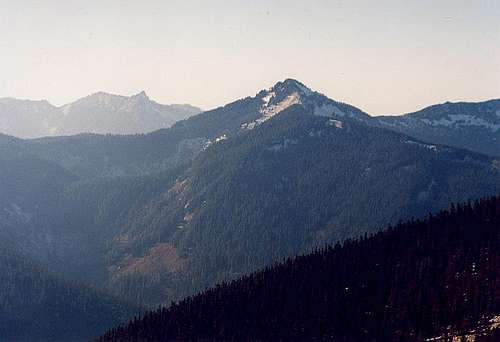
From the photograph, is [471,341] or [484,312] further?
[484,312]

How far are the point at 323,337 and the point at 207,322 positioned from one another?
3423 centimetres

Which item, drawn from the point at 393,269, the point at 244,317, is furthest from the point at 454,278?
the point at 244,317

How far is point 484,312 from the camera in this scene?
511 feet

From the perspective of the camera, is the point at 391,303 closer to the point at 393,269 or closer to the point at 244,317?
the point at 393,269

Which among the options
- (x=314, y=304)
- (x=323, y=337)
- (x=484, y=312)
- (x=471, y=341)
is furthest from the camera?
(x=314, y=304)

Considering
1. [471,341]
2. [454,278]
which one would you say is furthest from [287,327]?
[471,341]

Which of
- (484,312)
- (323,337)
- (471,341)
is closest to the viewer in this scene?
(471,341)

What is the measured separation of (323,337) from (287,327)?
1218 cm

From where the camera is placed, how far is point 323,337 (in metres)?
172

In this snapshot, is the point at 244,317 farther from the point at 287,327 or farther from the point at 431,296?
the point at 431,296

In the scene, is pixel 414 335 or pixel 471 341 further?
pixel 414 335

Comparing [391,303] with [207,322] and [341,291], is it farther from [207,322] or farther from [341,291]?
[207,322]

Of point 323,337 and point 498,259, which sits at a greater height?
point 498,259

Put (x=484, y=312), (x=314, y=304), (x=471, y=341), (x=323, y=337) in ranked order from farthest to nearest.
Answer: (x=314, y=304), (x=323, y=337), (x=484, y=312), (x=471, y=341)
